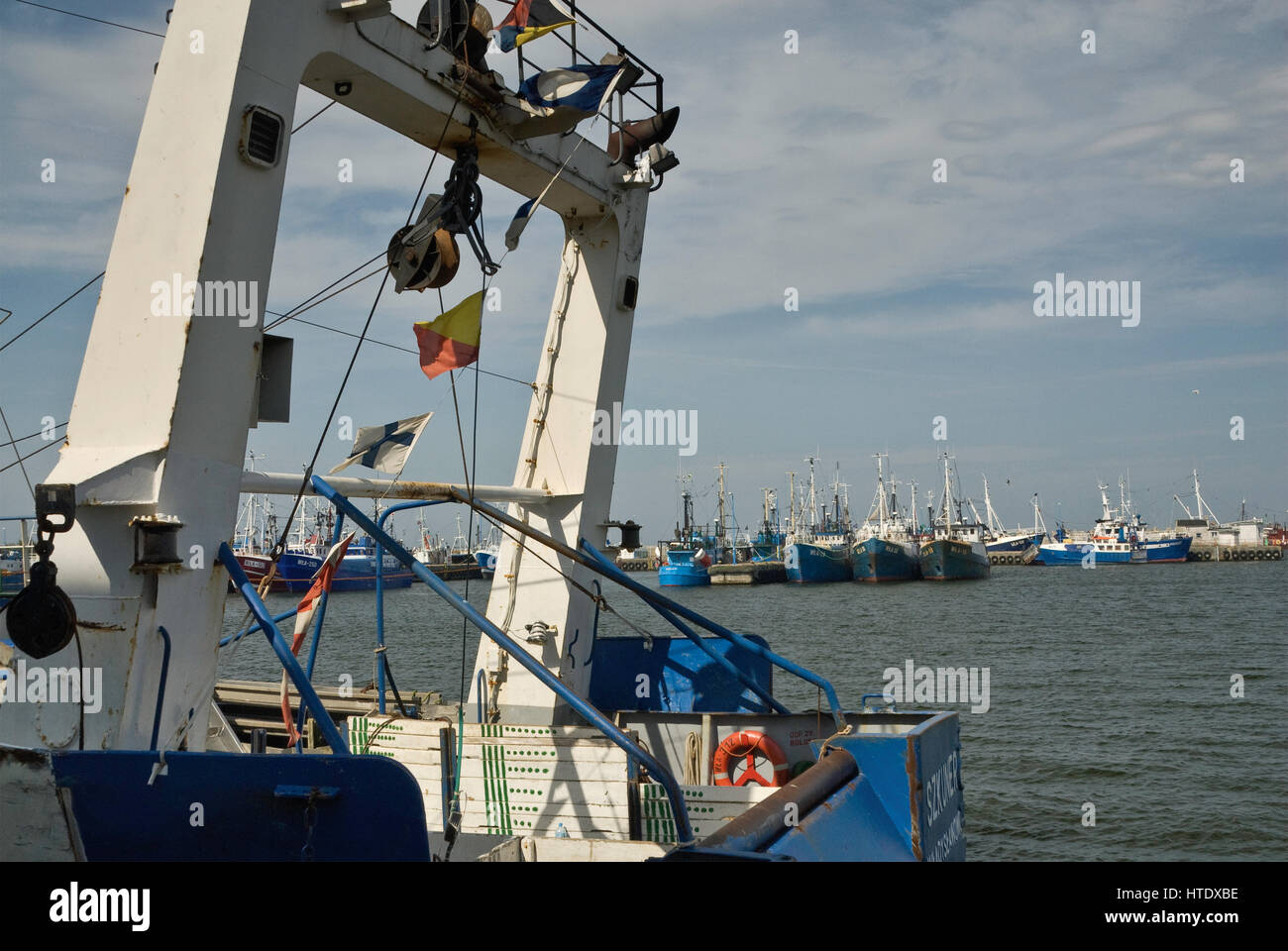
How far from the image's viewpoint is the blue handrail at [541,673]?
7.21 m

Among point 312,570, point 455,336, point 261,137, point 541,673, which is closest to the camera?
point 261,137

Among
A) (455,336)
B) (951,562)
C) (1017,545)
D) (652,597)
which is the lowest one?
(951,562)

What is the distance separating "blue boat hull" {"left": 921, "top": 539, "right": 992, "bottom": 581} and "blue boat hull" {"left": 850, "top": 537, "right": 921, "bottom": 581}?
4.94 ft

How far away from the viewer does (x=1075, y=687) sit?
28141mm

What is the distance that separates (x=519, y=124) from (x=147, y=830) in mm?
6380

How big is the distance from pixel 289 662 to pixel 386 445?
254 cm

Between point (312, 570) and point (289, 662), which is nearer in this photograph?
point (289, 662)

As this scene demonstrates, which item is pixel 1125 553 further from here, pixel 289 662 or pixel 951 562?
pixel 289 662

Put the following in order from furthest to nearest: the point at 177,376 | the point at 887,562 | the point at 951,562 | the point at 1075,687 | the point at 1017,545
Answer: the point at 1017,545
the point at 887,562
the point at 951,562
the point at 1075,687
the point at 177,376

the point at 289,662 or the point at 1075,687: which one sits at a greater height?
the point at 289,662

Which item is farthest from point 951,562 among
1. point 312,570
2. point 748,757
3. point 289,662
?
point 289,662

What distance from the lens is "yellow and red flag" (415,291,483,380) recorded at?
325 inches

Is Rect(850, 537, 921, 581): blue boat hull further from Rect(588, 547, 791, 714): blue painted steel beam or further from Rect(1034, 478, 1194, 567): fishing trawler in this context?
Rect(588, 547, 791, 714): blue painted steel beam

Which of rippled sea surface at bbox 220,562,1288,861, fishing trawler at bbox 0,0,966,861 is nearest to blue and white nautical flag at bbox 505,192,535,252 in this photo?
fishing trawler at bbox 0,0,966,861
